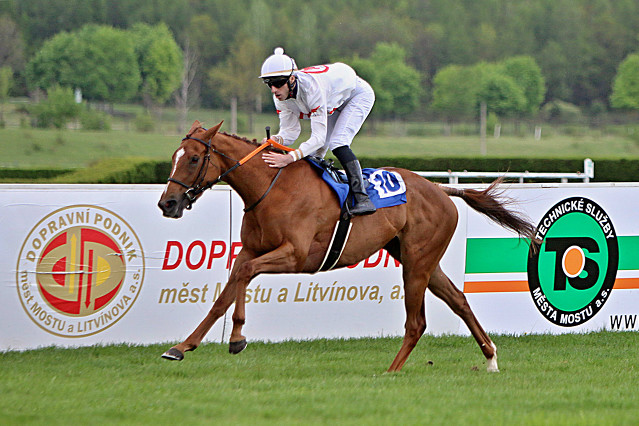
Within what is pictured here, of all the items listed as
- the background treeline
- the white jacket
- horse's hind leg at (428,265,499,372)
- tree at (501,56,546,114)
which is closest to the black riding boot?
the white jacket

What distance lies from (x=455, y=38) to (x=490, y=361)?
61006 mm

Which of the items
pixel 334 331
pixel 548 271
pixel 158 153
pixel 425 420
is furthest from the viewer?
pixel 158 153

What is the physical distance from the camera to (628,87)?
51.1 meters

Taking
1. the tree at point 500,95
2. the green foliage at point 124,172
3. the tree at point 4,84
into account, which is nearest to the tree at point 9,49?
the tree at point 4,84

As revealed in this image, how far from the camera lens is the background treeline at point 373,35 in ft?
175

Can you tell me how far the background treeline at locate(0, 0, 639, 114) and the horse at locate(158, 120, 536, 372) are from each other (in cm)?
4478

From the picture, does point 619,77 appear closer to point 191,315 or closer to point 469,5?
point 469,5

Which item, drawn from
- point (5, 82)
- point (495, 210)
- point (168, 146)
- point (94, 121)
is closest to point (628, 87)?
point (168, 146)

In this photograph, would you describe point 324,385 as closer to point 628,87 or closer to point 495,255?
point 495,255

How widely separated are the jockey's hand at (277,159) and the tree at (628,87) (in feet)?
161

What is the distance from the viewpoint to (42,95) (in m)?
47.0

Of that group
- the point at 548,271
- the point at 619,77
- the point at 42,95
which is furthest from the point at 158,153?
the point at 548,271

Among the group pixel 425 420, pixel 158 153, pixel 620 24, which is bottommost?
pixel 158 153

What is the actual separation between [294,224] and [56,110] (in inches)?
1537
